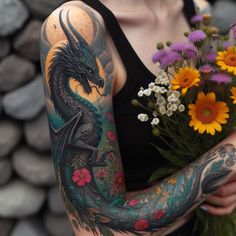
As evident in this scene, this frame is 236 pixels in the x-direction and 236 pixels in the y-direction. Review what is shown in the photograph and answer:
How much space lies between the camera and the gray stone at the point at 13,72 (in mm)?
1323

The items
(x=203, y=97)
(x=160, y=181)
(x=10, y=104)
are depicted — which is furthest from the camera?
(x=10, y=104)

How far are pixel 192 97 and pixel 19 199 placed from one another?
91cm

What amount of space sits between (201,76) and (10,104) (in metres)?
0.77

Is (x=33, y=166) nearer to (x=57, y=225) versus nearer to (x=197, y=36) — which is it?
(x=57, y=225)

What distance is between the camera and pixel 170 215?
0.75 metres

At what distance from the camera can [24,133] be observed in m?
1.42

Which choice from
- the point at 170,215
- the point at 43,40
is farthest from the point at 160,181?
the point at 43,40

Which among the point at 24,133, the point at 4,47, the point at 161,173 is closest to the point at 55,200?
the point at 24,133

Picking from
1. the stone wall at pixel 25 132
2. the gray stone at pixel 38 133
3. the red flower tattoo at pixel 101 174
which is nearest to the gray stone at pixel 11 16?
the stone wall at pixel 25 132

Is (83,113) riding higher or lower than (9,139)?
higher

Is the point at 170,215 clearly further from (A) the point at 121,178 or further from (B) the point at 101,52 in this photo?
(B) the point at 101,52

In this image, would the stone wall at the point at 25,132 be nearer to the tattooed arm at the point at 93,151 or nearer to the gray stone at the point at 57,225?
the gray stone at the point at 57,225

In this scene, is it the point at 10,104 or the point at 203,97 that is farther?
the point at 10,104

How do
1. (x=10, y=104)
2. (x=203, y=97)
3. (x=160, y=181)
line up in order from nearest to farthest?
(x=203, y=97)
(x=160, y=181)
(x=10, y=104)
